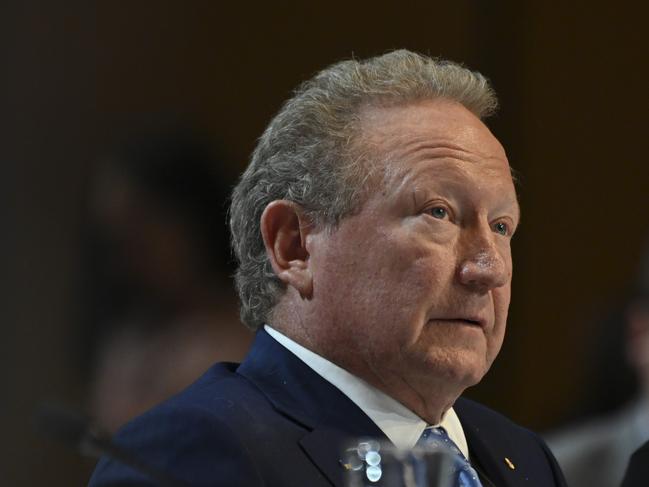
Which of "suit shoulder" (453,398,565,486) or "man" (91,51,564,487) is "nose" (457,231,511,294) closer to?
"man" (91,51,564,487)

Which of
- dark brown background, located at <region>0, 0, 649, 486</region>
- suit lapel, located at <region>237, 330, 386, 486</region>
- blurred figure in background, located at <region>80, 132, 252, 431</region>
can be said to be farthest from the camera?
dark brown background, located at <region>0, 0, 649, 486</region>

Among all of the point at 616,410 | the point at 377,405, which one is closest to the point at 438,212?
the point at 377,405

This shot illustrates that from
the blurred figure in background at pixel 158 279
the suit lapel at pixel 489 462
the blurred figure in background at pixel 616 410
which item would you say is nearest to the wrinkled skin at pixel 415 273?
the suit lapel at pixel 489 462

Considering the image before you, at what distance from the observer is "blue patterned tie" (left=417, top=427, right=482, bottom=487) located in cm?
280

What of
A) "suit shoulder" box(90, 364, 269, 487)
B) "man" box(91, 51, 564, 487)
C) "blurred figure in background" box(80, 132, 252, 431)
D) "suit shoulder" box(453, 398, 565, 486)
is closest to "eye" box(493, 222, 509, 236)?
"man" box(91, 51, 564, 487)

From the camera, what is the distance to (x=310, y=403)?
9.38 ft

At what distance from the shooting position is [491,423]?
10.5 feet

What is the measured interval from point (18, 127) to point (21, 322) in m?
0.63

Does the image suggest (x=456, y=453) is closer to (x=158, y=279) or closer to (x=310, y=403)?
(x=310, y=403)

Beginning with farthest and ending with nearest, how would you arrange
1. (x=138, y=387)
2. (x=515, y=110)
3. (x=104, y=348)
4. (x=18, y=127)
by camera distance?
(x=515, y=110)
(x=18, y=127)
(x=104, y=348)
(x=138, y=387)

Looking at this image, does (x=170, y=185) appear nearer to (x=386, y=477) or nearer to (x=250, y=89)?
(x=250, y=89)

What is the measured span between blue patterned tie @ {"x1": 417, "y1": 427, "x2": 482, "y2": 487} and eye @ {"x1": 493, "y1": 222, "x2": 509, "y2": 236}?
38cm

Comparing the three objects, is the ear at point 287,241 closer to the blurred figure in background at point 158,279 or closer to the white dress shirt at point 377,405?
the white dress shirt at point 377,405

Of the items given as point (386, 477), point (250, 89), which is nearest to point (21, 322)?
point (250, 89)
